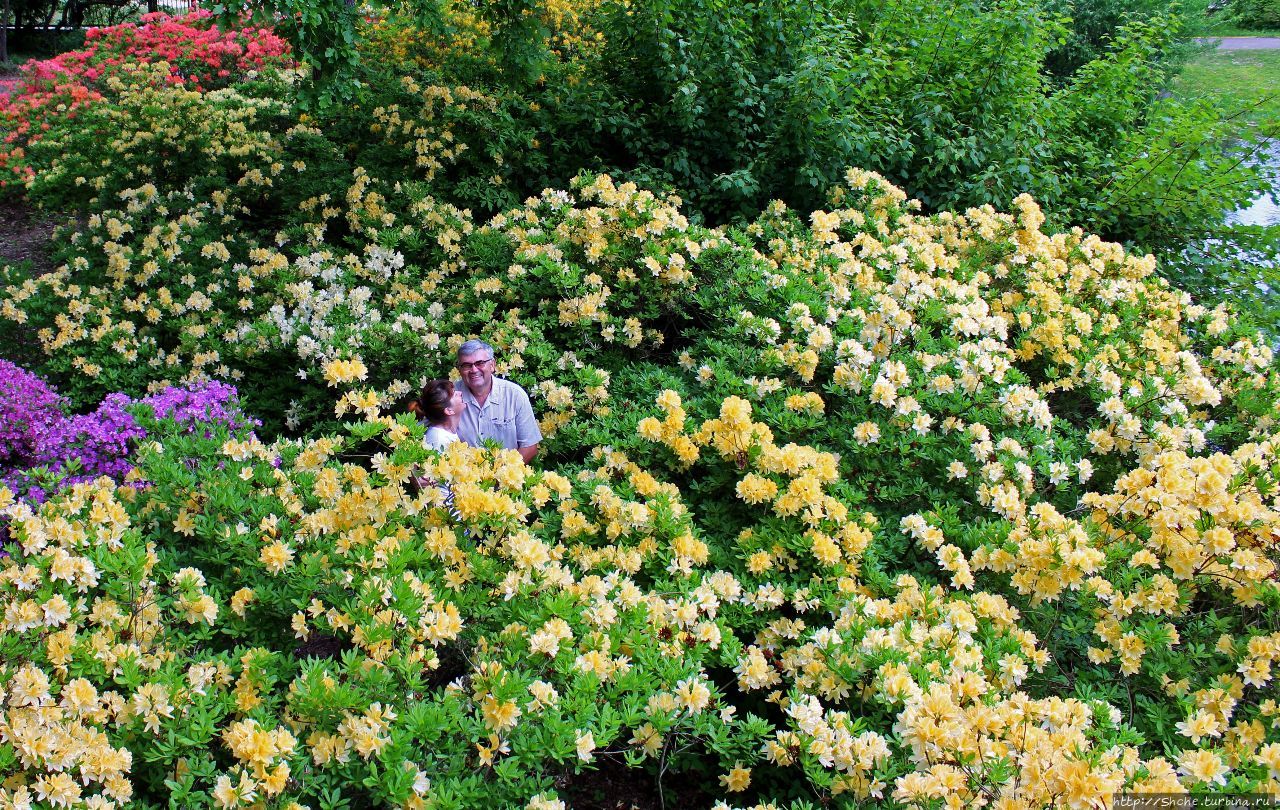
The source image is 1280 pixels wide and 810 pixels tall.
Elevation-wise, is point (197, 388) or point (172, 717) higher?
point (172, 717)

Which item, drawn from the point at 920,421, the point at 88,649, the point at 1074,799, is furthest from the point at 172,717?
the point at 920,421

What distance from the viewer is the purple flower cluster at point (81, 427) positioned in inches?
149

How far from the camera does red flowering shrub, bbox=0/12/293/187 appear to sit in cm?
876

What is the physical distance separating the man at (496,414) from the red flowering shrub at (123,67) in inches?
270

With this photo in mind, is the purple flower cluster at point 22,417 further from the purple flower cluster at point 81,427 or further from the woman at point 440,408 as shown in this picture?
the woman at point 440,408

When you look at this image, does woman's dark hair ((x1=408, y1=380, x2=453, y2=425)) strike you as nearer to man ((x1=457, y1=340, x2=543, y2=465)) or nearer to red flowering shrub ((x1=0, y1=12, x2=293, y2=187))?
man ((x1=457, y1=340, x2=543, y2=465))

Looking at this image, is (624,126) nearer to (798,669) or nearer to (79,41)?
(798,669)

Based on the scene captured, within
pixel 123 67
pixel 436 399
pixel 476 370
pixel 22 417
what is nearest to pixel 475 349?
pixel 476 370

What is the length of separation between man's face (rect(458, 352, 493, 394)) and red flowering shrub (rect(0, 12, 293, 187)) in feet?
22.5

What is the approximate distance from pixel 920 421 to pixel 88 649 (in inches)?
115

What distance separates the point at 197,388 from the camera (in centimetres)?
426

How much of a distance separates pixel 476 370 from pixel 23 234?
6.49 meters

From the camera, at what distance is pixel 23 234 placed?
766cm

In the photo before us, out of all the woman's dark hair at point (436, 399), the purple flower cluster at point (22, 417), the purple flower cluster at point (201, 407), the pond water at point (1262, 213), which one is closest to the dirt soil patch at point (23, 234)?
the purple flower cluster at point (22, 417)
